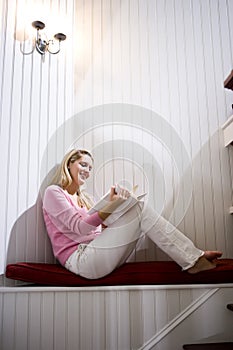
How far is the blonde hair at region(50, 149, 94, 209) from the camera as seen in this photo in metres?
2.01

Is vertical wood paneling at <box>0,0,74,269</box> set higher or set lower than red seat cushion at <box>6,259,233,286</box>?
higher

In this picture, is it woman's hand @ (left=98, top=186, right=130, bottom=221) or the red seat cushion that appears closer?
the red seat cushion

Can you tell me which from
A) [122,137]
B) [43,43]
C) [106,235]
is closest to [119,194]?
[106,235]

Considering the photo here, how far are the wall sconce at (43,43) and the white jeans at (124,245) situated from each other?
40.1 inches

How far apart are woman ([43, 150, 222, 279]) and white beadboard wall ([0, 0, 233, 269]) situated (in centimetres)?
19

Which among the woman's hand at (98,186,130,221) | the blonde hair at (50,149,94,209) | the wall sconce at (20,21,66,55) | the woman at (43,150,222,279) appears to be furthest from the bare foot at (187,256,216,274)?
the wall sconce at (20,21,66,55)

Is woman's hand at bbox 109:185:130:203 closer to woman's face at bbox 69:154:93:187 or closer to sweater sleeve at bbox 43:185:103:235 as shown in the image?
sweater sleeve at bbox 43:185:103:235

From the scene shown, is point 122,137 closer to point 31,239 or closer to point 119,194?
point 119,194

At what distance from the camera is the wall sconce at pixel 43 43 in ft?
6.77

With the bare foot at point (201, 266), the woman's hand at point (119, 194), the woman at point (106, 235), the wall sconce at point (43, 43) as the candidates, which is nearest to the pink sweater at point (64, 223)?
the woman at point (106, 235)

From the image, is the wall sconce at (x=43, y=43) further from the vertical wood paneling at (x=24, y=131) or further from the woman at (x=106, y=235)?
the woman at (x=106, y=235)

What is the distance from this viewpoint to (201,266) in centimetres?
176

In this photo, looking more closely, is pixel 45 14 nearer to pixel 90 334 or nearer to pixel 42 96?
pixel 42 96

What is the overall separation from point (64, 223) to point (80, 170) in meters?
0.33
